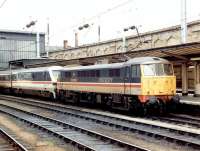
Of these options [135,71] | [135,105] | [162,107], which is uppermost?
[135,71]

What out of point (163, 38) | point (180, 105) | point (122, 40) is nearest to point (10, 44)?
point (122, 40)

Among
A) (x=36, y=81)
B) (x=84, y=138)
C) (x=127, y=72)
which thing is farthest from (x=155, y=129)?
(x=36, y=81)

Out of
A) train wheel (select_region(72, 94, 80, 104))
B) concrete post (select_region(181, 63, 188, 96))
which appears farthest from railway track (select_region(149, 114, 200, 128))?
train wheel (select_region(72, 94, 80, 104))

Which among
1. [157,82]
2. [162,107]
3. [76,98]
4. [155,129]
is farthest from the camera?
[76,98]

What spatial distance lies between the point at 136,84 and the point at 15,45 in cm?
5103

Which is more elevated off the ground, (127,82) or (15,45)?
(15,45)

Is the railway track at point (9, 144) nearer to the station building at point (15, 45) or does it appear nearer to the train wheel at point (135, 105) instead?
the train wheel at point (135, 105)

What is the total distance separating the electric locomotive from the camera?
22859mm

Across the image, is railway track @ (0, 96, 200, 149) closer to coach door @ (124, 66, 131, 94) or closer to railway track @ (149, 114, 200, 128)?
railway track @ (149, 114, 200, 128)

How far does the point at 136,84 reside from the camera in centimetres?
2311

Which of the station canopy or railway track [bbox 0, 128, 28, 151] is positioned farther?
the station canopy

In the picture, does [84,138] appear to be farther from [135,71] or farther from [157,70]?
[157,70]

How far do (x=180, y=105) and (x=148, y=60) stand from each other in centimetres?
330

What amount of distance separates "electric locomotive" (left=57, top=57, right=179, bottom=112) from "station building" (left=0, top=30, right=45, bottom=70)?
44752 mm
